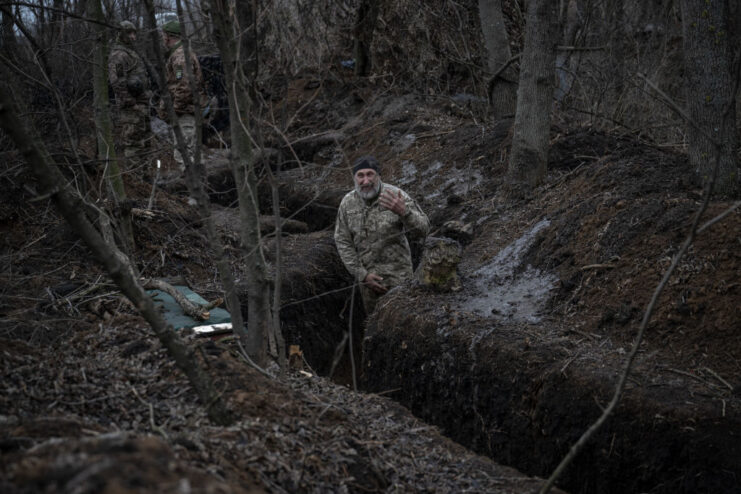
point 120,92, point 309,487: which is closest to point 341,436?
point 309,487

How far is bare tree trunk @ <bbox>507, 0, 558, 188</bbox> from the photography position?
7.10 meters

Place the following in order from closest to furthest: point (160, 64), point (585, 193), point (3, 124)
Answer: point (3, 124), point (160, 64), point (585, 193)

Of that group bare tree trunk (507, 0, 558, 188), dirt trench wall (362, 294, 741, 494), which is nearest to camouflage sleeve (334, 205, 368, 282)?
dirt trench wall (362, 294, 741, 494)

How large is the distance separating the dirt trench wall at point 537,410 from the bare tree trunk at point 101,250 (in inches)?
91.3

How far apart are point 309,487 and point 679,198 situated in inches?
168

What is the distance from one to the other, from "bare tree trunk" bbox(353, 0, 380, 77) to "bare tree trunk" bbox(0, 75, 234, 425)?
36.4ft

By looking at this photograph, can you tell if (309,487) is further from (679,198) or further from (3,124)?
(679,198)

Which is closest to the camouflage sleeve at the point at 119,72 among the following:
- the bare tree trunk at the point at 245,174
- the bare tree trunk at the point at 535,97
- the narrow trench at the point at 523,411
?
the bare tree trunk at the point at 535,97

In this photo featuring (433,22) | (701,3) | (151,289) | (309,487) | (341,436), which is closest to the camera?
(309,487)

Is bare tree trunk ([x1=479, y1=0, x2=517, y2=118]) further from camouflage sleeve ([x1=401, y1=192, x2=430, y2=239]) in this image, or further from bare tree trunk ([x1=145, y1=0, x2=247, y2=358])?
bare tree trunk ([x1=145, y1=0, x2=247, y2=358])

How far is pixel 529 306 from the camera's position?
220 inches

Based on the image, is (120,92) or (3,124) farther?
(120,92)

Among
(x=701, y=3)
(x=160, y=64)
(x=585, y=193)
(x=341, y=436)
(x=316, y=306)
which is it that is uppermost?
(x=701, y=3)

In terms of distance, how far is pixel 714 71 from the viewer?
17.5 feet
